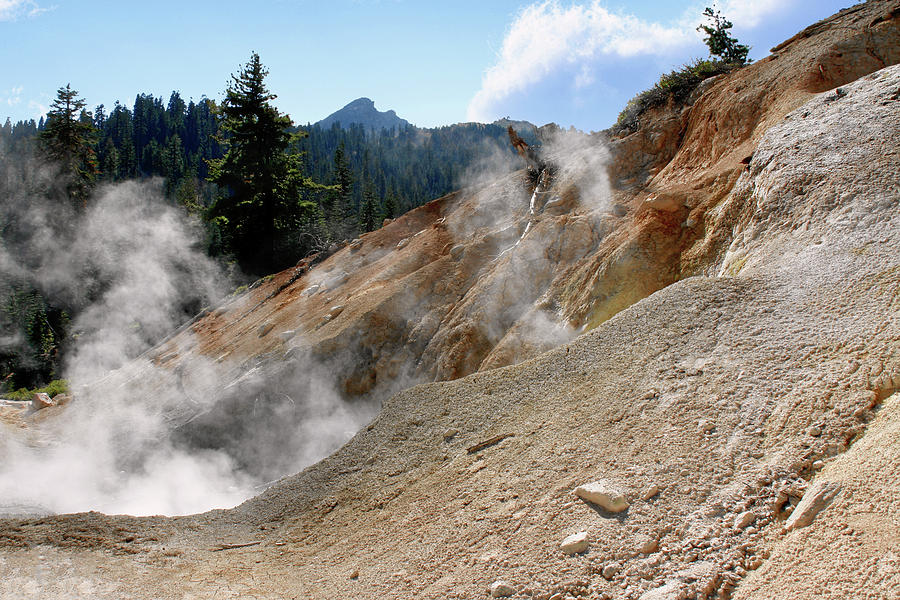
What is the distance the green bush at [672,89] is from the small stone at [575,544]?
10.3 metres

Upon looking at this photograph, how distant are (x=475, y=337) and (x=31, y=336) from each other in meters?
31.2

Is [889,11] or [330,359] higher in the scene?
[889,11]

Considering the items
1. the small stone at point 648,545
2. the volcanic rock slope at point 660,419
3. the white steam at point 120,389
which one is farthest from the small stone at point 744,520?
the white steam at point 120,389

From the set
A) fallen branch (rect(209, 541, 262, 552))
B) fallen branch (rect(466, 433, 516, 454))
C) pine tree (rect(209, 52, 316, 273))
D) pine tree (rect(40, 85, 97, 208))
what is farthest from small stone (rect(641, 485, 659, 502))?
pine tree (rect(40, 85, 97, 208))

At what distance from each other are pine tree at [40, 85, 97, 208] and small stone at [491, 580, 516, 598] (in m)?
34.1

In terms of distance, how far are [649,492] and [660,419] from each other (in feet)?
2.95

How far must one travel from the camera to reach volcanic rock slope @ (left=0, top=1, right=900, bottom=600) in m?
3.34

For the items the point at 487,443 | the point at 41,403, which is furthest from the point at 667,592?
the point at 41,403

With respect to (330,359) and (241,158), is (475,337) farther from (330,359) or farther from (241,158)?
(241,158)

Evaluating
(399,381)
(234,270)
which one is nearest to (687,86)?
(399,381)

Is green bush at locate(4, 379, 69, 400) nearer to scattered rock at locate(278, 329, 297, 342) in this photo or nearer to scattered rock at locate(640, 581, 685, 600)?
scattered rock at locate(278, 329, 297, 342)

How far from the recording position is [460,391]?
7031 mm

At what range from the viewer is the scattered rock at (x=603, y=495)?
384cm

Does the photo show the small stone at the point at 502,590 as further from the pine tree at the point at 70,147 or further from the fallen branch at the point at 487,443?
the pine tree at the point at 70,147
